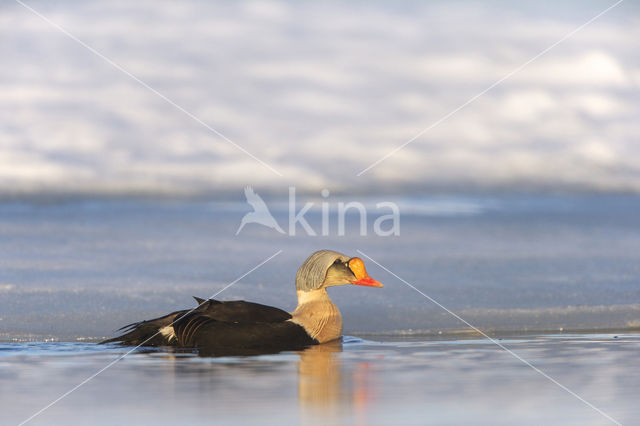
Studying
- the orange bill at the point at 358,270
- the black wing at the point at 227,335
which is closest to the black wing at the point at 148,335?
the black wing at the point at 227,335

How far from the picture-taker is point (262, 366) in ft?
23.2

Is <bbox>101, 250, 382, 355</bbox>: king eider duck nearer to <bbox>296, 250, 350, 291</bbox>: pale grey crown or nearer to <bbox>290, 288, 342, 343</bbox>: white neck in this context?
<bbox>290, 288, 342, 343</bbox>: white neck

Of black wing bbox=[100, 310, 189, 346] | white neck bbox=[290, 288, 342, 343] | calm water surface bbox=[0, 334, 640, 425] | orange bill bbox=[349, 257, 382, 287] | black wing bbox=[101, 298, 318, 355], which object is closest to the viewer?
calm water surface bbox=[0, 334, 640, 425]

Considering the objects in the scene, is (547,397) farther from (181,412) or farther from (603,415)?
(181,412)

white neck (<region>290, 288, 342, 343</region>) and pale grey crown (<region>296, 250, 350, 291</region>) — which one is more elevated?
pale grey crown (<region>296, 250, 350, 291</region>)

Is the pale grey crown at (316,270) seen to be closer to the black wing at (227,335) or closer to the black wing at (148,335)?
the black wing at (227,335)

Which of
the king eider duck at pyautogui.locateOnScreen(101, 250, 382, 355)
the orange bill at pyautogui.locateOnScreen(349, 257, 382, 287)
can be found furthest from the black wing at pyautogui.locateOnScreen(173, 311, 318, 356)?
the orange bill at pyautogui.locateOnScreen(349, 257, 382, 287)

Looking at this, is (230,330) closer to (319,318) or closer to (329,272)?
(319,318)

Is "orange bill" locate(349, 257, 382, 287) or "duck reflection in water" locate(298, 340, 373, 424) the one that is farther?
"orange bill" locate(349, 257, 382, 287)

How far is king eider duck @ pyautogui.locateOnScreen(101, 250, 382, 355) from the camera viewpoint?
849 centimetres

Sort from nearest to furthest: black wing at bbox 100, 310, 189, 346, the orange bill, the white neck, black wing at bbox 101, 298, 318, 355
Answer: black wing at bbox 101, 298, 318, 355, black wing at bbox 100, 310, 189, 346, the white neck, the orange bill

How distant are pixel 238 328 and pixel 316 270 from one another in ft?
3.91

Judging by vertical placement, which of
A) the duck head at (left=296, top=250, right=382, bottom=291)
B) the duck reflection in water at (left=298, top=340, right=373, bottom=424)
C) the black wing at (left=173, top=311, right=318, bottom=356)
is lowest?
the duck reflection in water at (left=298, top=340, right=373, bottom=424)

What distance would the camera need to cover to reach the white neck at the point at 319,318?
8930 millimetres
